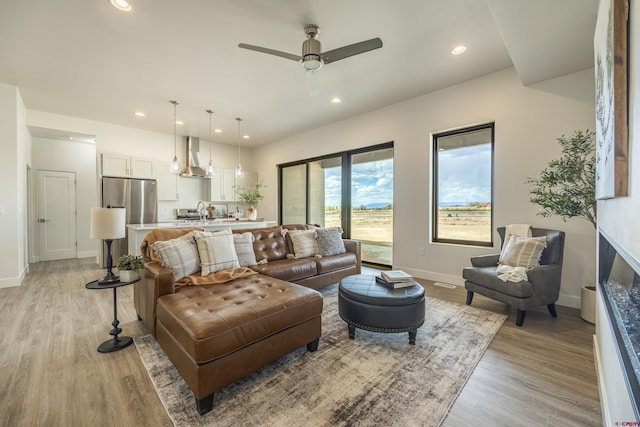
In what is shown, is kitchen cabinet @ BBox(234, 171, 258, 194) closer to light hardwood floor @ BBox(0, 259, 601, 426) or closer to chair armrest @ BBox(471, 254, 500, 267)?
light hardwood floor @ BBox(0, 259, 601, 426)

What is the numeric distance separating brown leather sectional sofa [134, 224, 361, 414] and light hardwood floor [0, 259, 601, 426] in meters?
0.30

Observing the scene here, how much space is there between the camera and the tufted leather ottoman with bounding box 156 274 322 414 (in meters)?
1.50

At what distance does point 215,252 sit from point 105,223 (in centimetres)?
92

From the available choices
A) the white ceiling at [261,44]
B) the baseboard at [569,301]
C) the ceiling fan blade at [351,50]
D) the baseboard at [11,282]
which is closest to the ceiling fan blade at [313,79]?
the ceiling fan blade at [351,50]

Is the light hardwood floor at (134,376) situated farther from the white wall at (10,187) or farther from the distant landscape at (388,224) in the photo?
the white wall at (10,187)

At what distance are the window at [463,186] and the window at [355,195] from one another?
0.87m

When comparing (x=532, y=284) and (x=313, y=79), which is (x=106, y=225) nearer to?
(x=313, y=79)

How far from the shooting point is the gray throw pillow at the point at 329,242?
381 cm

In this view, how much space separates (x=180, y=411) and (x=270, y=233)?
2.40 metres

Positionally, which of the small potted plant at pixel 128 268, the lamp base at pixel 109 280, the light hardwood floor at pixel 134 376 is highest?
the small potted plant at pixel 128 268

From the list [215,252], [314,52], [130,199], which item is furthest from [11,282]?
[314,52]

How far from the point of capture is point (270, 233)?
3.75m

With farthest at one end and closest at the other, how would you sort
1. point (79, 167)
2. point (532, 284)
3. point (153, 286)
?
point (79, 167) < point (532, 284) < point (153, 286)

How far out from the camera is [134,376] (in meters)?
1.85
